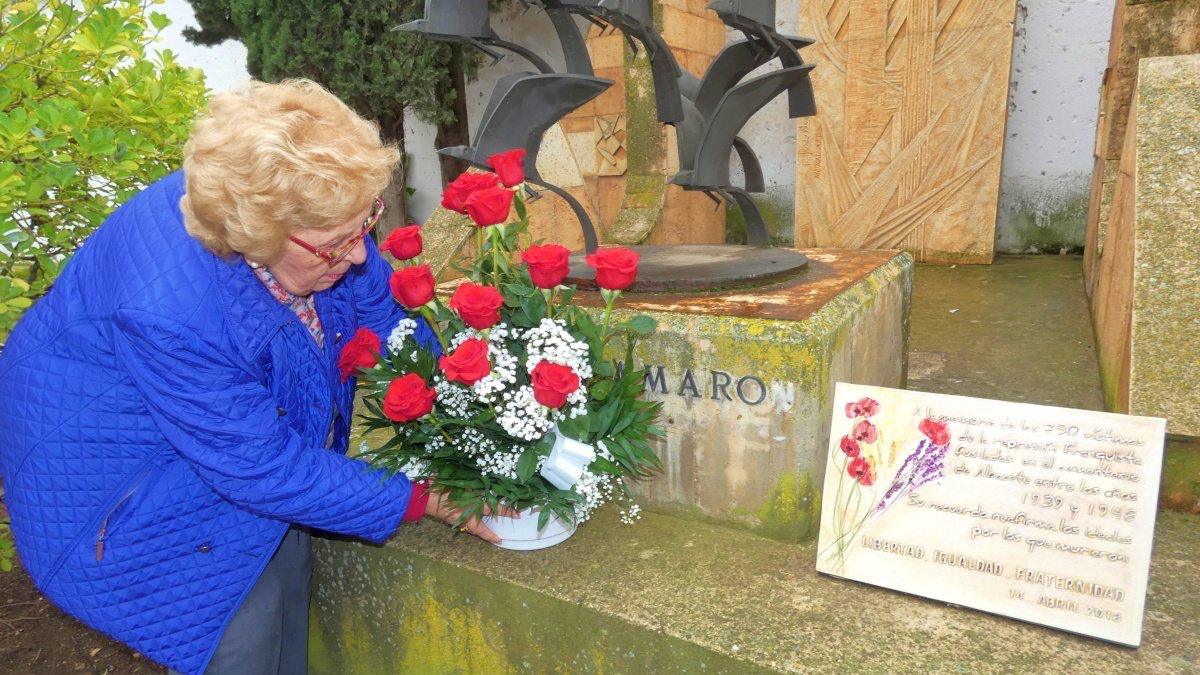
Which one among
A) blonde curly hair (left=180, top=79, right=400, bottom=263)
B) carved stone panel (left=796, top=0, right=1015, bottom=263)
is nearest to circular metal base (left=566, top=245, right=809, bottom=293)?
blonde curly hair (left=180, top=79, right=400, bottom=263)

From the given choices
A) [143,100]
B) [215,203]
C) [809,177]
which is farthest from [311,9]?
[215,203]

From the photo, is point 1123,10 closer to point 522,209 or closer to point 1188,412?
point 1188,412

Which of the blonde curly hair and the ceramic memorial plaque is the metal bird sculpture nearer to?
the blonde curly hair

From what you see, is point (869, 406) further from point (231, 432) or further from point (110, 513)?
point (110, 513)

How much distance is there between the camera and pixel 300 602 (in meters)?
2.07

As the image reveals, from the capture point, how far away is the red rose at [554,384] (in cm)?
157

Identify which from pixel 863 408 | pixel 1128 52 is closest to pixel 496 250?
pixel 863 408

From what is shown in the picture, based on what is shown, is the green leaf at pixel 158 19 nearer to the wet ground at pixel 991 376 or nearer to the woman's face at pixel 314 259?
the woman's face at pixel 314 259

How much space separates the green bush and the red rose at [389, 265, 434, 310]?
1039 millimetres

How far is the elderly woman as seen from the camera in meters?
1.39

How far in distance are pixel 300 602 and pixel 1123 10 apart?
4.18 meters

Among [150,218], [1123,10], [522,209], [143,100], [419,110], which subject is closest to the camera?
[150,218]

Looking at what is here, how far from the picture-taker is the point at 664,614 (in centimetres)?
169

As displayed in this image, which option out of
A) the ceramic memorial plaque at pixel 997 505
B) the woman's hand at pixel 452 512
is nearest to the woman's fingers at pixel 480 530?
the woman's hand at pixel 452 512
